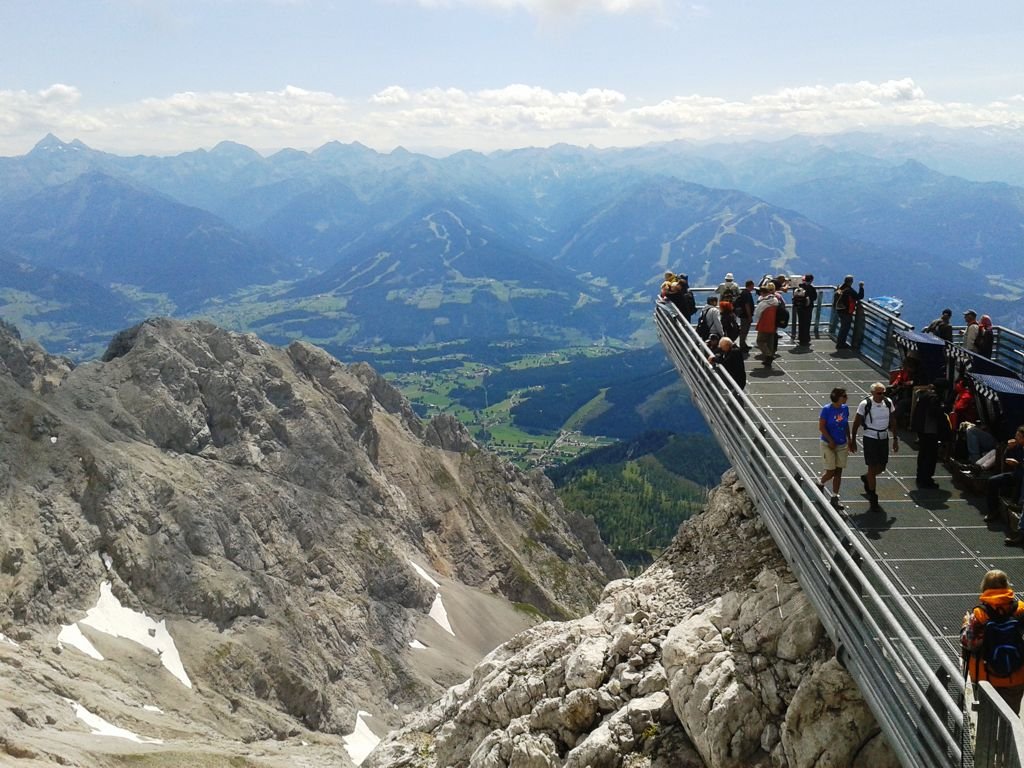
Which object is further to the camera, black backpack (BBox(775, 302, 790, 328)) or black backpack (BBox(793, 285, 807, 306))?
black backpack (BBox(793, 285, 807, 306))

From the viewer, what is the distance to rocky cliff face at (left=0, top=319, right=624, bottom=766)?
4897 cm

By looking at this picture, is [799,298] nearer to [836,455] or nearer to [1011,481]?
[836,455]

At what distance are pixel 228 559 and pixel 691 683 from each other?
6056 cm

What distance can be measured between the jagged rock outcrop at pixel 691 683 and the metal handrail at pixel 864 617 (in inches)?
44.5

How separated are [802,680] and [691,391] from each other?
37.0 feet

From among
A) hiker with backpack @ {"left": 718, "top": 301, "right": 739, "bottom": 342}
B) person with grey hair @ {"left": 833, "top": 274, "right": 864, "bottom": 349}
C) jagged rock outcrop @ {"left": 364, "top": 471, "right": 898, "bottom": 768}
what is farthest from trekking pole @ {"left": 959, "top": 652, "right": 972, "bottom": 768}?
person with grey hair @ {"left": 833, "top": 274, "right": 864, "bottom": 349}

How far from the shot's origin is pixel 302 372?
334 ft

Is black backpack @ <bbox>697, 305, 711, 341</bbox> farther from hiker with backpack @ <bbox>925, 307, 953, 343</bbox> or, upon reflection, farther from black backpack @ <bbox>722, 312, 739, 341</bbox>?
hiker with backpack @ <bbox>925, 307, 953, 343</bbox>

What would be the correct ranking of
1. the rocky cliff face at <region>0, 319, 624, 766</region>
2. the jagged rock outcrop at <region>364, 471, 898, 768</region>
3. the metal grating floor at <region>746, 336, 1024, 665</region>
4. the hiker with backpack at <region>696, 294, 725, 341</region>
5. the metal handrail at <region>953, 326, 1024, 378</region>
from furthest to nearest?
the rocky cliff face at <region>0, 319, 624, 766</region>
the hiker with backpack at <region>696, 294, 725, 341</region>
the metal handrail at <region>953, 326, 1024, 378</region>
the metal grating floor at <region>746, 336, 1024, 665</region>
the jagged rock outcrop at <region>364, 471, 898, 768</region>

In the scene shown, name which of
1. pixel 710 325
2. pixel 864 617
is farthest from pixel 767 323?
pixel 864 617

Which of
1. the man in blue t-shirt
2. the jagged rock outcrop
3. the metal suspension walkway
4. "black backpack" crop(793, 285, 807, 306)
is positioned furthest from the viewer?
"black backpack" crop(793, 285, 807, 306)

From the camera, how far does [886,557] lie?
13523mm

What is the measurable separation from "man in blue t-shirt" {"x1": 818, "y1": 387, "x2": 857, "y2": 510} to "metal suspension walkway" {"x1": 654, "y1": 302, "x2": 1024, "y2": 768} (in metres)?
0.44

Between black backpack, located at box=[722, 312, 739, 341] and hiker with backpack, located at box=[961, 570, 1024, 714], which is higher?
black backpack, located at box=[722, 312, 739, 341]
